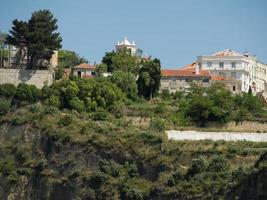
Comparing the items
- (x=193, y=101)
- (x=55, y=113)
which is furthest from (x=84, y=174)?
(x=193, y=101)

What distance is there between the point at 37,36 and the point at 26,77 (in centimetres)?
318

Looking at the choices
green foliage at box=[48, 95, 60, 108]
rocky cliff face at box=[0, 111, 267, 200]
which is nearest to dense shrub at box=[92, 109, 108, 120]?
rocky cliff face at box=[0, 111, 267, 200]

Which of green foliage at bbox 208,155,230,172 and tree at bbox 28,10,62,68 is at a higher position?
tree at bbox 28,10,62,68

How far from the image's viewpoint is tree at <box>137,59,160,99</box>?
89938 millimetres

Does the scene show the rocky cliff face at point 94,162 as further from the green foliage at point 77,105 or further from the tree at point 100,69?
the tree at point 100,69

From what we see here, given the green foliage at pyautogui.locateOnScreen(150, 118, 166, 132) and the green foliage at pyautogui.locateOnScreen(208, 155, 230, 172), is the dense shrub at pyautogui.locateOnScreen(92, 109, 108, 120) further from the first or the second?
the green foliage at pyautogui.locateOnScreen(208, 155, 230, 172)

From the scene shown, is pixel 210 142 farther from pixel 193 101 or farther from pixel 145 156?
pixel 193 101

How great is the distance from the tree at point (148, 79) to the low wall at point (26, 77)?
6531mm

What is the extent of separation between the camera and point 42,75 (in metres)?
89.2

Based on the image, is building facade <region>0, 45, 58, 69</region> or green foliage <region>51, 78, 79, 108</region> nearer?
green foliage <region>51, 78, 79, 108</region>

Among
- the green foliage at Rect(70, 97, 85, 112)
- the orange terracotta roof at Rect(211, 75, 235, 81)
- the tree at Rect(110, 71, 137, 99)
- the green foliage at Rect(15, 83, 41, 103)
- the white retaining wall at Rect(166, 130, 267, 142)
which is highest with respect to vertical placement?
the orange terracotta roof at Rect(211, 75, 235, 81)

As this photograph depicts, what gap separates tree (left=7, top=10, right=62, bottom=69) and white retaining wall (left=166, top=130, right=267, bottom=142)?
567 inches

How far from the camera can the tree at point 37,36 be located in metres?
89.9

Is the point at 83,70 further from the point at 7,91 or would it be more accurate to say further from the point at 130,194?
the point at 130,194
